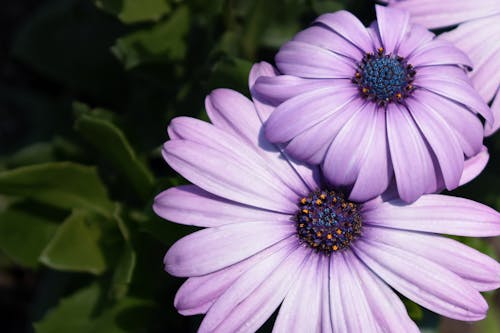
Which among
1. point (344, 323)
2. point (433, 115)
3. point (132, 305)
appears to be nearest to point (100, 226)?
point (132, 305)

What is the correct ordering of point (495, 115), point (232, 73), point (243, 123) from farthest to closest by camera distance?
point (232, 73)
point (495, 115)
point (243, 123)

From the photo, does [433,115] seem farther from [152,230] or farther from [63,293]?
[63,293]

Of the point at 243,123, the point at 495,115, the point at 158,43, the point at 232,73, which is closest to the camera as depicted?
the point at 243,123

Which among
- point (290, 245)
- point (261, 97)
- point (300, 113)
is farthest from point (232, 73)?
point (290, 245)

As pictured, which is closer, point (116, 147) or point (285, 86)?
point (285, 86)

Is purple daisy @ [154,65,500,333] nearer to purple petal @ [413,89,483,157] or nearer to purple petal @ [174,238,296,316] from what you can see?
purple petal @ [174,238,296,316]

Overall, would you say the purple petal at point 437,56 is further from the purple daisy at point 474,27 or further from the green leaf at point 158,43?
the green leaf at point 158,43

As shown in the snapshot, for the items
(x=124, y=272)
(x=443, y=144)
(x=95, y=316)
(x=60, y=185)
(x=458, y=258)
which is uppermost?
(x=443, y=144)

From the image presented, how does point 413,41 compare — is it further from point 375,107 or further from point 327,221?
point 327,221

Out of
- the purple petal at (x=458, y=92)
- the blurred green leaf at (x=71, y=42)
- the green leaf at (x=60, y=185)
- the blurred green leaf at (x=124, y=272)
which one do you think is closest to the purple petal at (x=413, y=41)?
the purple petal at (x=458, y=92)
